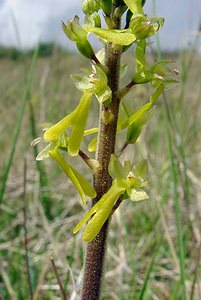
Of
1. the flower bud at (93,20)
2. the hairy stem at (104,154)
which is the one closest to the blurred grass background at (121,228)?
the hairy stem at (104,154)

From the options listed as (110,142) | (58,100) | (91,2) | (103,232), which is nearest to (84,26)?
(91,2)

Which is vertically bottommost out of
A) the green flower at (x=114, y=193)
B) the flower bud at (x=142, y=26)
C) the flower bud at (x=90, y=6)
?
the green flower at (x=114, y=193)

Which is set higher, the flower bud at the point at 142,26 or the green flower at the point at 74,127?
the flower bud at the point at 142,26

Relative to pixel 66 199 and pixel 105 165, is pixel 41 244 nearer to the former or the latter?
pixel 66 199

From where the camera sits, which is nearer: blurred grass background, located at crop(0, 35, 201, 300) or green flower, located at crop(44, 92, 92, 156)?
green flower, located at crop(44, 92, 92, 156)

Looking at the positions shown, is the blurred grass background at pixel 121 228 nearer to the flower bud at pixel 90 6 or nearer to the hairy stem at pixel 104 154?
the hairy stem at pixel 104 154

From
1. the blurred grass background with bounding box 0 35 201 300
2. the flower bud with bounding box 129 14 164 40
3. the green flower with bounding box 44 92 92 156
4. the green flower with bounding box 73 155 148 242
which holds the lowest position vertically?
the blurred grass background with bounding box 0 35 201 300

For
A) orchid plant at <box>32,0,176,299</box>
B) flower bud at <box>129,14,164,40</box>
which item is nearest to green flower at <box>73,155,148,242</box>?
orchid plant at <box>32,0,176,299</box>

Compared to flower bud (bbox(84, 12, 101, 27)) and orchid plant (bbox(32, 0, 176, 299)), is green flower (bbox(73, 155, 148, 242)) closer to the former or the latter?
orchid plant (bbox(32, 0, 176, 299))
